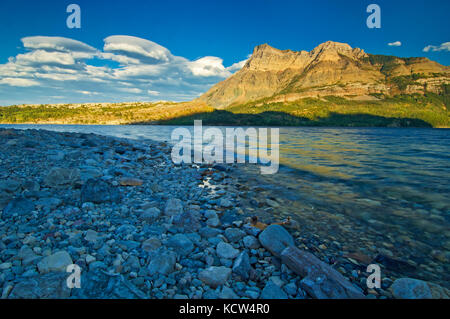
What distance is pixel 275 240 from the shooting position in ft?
13.1

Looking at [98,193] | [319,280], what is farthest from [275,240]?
[98,193]

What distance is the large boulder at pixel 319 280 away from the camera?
276 centimetres

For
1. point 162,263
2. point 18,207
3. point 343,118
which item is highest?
point 343,118

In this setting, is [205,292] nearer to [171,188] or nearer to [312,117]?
[171,188]

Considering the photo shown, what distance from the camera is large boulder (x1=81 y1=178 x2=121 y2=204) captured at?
5499 millimetres

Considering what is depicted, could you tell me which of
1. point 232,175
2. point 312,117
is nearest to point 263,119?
point 312,117

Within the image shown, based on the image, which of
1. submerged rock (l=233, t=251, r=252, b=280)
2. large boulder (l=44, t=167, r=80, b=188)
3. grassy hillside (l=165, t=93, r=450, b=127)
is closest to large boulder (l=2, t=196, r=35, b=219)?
large boulder (l=44, t=167, r=80, b=188)

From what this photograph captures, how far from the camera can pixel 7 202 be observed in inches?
188

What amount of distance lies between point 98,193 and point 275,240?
184 inches

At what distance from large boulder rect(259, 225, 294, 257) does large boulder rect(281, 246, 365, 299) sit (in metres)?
0.38

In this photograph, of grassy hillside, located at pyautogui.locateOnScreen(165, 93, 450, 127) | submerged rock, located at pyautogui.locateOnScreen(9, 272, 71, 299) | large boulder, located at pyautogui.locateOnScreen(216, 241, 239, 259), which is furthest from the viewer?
grassy hillside, located at pyautogui.locateOnScreen(165, 93, 450, 127)

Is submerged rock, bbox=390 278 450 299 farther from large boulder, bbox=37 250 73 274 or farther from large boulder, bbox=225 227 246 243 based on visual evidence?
large boulder, bbox=37 250 73 274

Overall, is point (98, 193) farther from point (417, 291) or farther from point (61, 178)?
point (417, 291)

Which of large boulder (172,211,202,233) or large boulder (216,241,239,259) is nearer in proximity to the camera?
large boulder (216,241,239,259)
